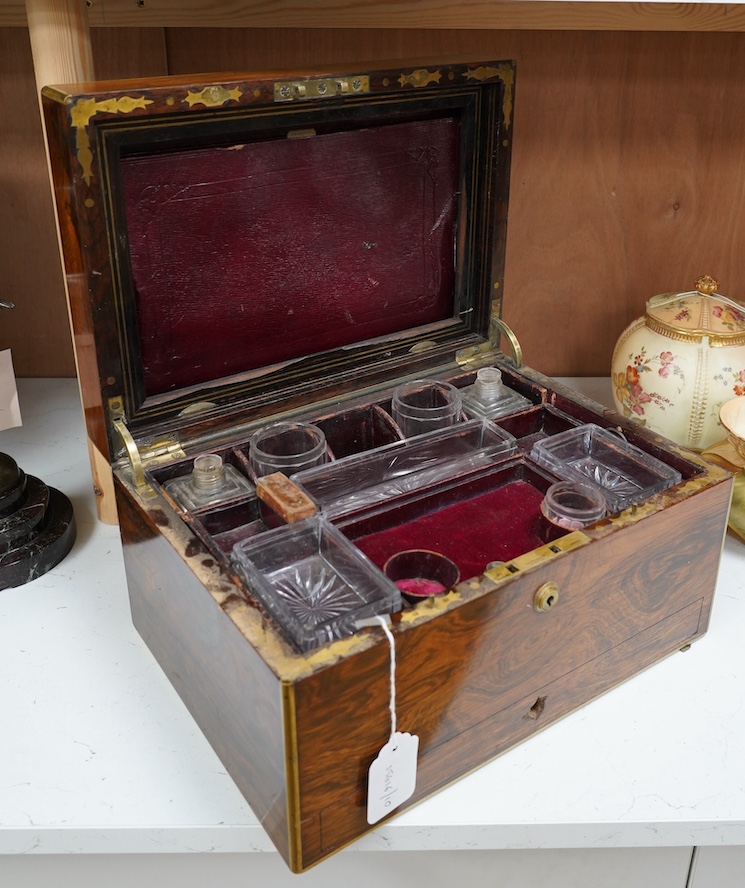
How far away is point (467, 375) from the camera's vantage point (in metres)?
1.16

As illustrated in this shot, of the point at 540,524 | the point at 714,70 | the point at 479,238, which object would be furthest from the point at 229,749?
the point at 714,70

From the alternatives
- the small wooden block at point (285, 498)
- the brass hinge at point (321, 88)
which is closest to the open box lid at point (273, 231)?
the brass hinge at point (321, 88)

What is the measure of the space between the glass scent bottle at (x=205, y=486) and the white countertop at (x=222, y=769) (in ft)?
0.66

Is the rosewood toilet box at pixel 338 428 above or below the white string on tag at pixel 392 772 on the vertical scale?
above

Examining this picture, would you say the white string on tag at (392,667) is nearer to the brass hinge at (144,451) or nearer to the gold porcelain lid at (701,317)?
the brass hinge at (144,451)

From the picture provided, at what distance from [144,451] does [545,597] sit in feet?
1.44

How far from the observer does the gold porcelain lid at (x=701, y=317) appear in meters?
1.25

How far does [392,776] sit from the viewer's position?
793 millimetres

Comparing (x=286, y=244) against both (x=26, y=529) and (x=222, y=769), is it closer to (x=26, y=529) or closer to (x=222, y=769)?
(x=26, y=529)

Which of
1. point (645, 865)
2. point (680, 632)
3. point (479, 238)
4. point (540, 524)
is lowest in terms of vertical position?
point (645, 865)

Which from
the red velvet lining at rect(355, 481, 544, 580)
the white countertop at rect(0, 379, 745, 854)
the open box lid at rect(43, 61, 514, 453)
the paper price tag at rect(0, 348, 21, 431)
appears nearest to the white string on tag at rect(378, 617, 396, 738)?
the white countertop at rect(0, 379, 745, 854)

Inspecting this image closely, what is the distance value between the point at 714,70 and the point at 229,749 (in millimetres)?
1158

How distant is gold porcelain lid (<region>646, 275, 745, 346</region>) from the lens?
49.4 inches

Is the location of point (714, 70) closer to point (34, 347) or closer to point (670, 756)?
point (670, 756)
